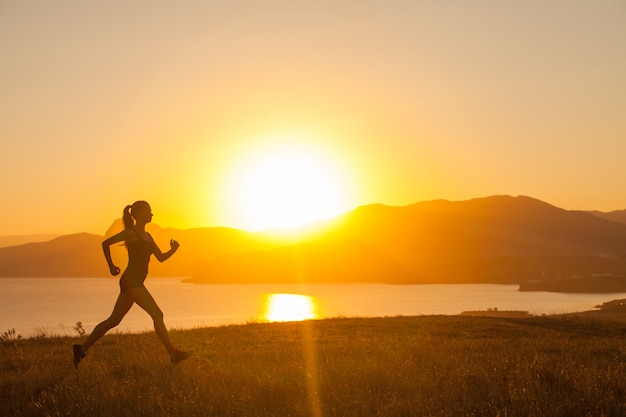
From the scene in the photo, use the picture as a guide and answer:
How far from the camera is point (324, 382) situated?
9156 millimetres

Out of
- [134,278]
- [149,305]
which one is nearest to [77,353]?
[149,305]

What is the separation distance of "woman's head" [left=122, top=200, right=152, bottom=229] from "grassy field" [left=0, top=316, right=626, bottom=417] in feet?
7.59

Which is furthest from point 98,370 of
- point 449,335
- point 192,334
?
point 449,335

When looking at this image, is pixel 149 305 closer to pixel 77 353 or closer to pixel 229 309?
pixel 77 353

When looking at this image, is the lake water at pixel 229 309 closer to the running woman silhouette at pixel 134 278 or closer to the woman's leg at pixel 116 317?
the running woman silhouette at pixel 134 278

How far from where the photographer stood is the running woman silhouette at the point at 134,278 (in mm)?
10328

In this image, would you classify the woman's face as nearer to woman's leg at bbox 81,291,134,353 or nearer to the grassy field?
woman's leg at bbox 81,291,134,353

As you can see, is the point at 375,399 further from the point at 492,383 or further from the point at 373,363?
the point at 373,363

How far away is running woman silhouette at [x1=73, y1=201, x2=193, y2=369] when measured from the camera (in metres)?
10.3

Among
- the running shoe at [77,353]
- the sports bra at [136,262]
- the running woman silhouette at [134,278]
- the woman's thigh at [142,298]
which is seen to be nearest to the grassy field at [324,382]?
the running shoe at [77,353]

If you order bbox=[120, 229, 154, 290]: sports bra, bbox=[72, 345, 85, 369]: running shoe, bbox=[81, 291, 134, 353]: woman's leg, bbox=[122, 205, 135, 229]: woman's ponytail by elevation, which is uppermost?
bbox=[122, 205, 135, 229]: woman's ponytail

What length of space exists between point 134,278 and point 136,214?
108 centimetres

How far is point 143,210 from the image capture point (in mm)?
10812

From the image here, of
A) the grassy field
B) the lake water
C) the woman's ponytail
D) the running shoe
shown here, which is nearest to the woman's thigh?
the grassy field
